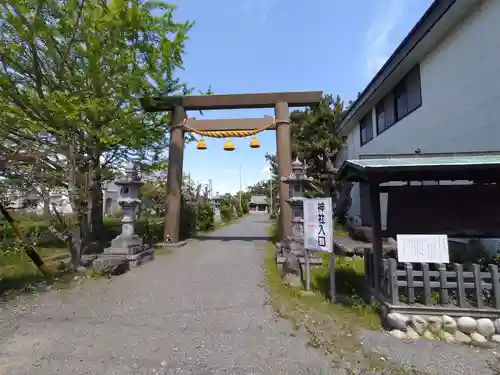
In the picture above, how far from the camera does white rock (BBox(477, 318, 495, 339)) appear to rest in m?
3.89

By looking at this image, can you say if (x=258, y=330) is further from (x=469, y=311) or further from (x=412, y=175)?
(x=412, y=175)

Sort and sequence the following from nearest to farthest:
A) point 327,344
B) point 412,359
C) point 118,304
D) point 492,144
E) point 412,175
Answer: point 412,359, point 327,344, point 412,175, point 118,304, point 492,144

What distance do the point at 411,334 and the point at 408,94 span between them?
28.5 ft

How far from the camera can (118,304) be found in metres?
5.36

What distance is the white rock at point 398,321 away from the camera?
4.07 m

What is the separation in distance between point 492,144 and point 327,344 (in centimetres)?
565

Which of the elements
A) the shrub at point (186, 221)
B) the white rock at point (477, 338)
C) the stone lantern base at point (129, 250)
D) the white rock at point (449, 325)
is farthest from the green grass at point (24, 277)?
the white rock at point (477, 338)

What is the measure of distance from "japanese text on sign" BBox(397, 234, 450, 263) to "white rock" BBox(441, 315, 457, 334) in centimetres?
81

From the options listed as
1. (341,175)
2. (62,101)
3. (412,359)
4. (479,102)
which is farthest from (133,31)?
(412,359)

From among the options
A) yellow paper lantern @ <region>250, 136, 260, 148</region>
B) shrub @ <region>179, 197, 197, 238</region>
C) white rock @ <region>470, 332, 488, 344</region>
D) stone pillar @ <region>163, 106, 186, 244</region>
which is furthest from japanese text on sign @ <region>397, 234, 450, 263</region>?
shrub @ <region>179, 197, 197, 238</region>

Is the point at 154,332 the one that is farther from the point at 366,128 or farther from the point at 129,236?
the point at 366,128

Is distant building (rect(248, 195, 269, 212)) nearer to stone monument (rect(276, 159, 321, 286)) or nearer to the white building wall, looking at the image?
stone monument (rect(276, 159, 321, 286))

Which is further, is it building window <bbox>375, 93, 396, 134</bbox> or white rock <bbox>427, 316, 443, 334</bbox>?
building window <bbox>375, 93, 396, 134</bbox>

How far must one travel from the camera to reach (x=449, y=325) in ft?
13.1
